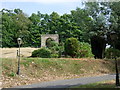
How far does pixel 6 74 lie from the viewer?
432 inches

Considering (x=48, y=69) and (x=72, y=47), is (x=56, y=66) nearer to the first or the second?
Result: (x=48, y=69)

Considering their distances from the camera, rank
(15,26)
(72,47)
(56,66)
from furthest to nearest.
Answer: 1. (15,26)
2. (72,47)
3. (56,66)

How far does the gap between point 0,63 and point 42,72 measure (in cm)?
257

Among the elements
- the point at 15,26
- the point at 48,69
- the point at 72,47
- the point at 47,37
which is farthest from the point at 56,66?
the point at 15,26

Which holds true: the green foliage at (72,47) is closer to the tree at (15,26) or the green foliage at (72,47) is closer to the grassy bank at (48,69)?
the grassy bank at (48,69)

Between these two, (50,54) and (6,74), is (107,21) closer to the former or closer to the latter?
(6,74)

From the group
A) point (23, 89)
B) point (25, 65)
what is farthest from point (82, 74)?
point (23, 89)

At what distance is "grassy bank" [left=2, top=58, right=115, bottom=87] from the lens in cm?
1098

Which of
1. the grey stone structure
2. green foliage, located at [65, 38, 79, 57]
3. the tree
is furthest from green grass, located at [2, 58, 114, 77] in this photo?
the tree

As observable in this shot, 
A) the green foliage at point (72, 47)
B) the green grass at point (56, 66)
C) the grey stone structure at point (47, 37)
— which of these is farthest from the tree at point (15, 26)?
the green grass at point (56, 66)

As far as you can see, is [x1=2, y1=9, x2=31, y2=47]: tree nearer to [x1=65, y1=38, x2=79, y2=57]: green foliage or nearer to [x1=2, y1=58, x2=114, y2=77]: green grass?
[x1=65, y1=38, x2=79, y2=57]: green foliage

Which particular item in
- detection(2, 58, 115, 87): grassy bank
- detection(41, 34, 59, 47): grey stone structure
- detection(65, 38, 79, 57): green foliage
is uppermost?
detection(41, 34, 59, 47): grey stone structure

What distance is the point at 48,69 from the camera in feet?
42.7

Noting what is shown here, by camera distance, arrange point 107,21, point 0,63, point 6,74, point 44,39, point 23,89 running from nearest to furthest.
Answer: point 23,89 < point 107,21 < point 6,74 < point 0,63 < point 44,39
